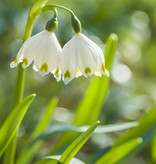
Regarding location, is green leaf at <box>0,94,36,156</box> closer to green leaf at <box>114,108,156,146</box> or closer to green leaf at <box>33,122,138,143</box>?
green leaf at <box>33,122,138,143</box>

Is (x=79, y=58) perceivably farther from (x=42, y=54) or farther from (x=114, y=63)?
(x=114, y=63)

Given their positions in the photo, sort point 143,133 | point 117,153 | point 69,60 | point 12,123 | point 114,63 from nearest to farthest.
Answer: point 69,60 < point 12,123 < point 117,153 < point 143,133 < point 114,63

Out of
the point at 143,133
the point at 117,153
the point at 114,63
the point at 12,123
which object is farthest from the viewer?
the point at 114,63

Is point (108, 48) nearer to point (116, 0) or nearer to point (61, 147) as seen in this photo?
point (61, 147)

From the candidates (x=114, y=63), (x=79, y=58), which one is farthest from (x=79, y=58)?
(x=114, y=63)

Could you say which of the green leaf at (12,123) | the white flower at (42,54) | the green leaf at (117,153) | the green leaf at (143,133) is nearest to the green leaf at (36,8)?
the white flower at (42,54)

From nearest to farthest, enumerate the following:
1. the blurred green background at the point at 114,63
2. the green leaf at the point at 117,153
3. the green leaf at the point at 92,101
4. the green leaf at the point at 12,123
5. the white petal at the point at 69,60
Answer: the white petal at the point at 69,60 → the green leaf at the point at 12,123 → the green leaf at the point at 117,153 → the green leaf at the point at 92,101 → the blurred green background at the point at 114,63

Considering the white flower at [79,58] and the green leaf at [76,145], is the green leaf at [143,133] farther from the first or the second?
the white flower at [79,58]

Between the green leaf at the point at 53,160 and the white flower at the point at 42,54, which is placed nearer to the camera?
the white flower at the point at 42,54
